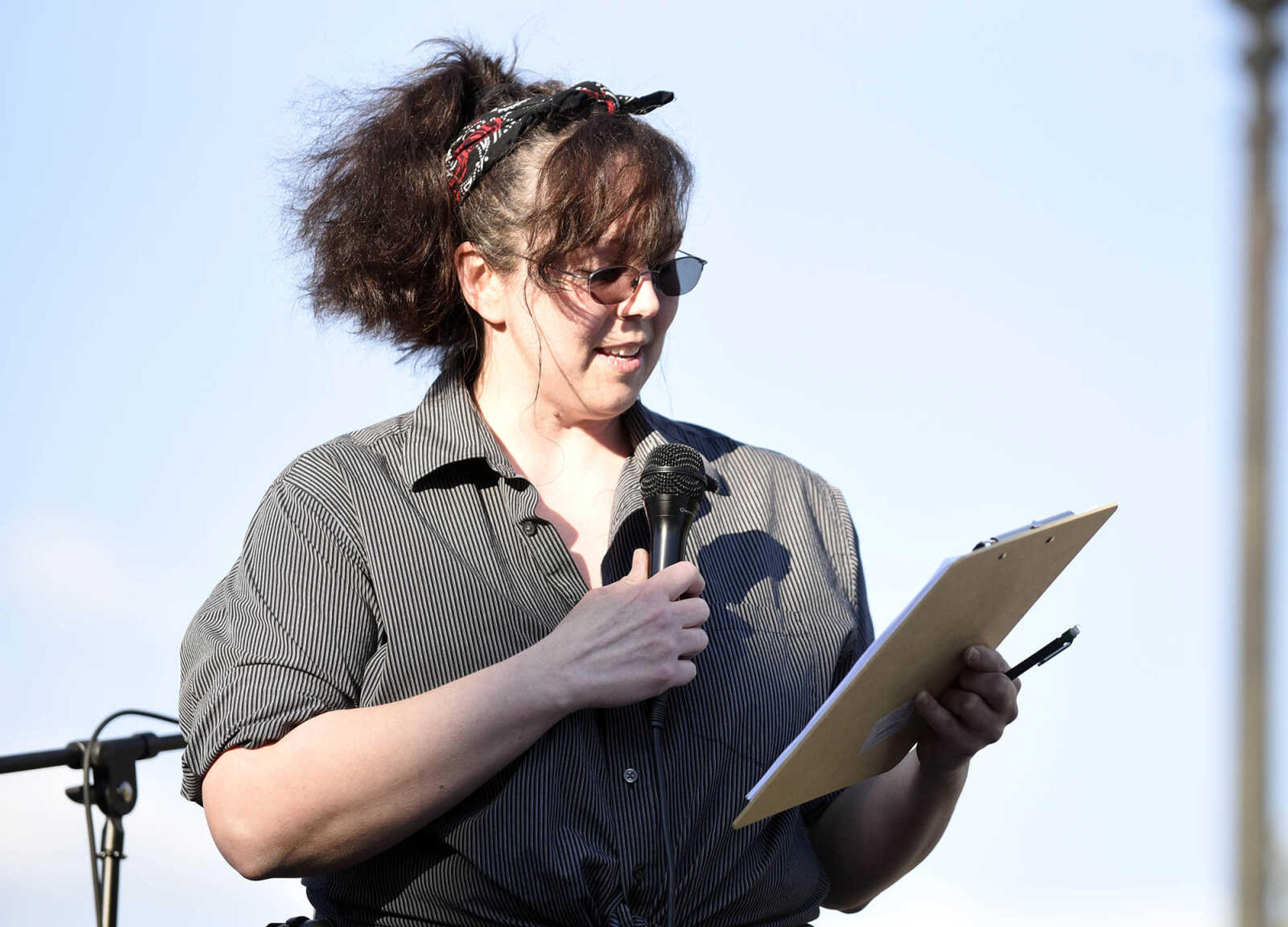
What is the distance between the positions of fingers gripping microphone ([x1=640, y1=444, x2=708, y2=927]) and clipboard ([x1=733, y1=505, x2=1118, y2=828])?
15 centimetres

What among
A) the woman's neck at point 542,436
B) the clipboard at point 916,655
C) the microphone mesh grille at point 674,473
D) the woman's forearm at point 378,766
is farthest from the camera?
the woman's neck at point 542,436

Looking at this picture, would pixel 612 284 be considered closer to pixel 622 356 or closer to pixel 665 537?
pixel 622 356

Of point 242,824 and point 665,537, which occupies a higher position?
point 665,537

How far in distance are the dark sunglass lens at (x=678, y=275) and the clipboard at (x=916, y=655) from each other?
71 cm

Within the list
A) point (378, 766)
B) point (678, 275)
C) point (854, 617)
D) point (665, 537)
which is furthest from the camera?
point (854, 617)

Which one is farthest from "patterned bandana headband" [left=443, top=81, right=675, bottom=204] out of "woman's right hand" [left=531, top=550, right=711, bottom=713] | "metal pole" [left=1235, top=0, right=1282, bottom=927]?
"metal pole" [left=1235, top=0, right=1282, bottom=927]

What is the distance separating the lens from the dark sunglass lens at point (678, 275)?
2.40 metres

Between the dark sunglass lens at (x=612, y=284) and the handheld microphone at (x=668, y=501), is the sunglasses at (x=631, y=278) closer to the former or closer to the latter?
the dark sunglass lens at (x=612, y=284)

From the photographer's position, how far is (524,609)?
7.29ft

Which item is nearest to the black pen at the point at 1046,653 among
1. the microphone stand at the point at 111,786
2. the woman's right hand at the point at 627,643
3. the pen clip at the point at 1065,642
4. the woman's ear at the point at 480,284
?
the pen clip at the point at 1065,642

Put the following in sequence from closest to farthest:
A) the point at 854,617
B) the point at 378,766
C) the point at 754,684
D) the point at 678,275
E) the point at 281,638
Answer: the point at 378,766 < the point at 281,638 < the point at 754,684 < the point at 678,275 < the point at 854,617

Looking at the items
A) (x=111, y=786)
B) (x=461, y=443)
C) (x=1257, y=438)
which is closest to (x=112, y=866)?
(x=111, y=786)

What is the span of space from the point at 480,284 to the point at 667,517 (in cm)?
61

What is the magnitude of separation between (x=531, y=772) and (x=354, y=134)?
1299mm
